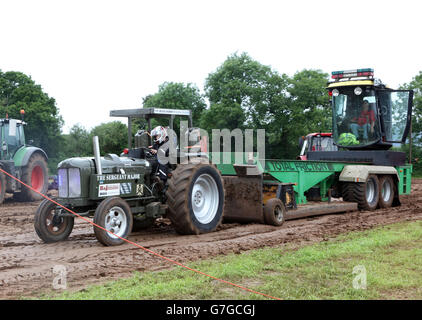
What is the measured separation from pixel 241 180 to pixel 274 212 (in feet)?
3.09

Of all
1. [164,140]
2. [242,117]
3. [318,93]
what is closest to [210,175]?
[164,140]

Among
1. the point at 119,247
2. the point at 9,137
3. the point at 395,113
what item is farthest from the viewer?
the point at 9,137

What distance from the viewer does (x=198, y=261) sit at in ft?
21.3

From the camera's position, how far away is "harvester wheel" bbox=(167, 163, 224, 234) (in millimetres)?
8297

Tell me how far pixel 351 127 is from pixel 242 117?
69.8 feet

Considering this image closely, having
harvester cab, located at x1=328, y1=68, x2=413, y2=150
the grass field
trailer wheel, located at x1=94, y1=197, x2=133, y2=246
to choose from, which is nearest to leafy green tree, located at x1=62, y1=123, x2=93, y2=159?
harvester cab, located at x1=328, y1=68, x2=413, y2=150

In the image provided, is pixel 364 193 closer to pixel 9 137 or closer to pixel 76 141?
pixel 9 137

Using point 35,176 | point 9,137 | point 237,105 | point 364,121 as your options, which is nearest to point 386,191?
point 364,121

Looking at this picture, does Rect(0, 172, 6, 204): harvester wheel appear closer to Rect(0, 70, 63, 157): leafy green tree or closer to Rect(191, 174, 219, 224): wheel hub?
Rect(191, 174, 219, 224): wheel hub

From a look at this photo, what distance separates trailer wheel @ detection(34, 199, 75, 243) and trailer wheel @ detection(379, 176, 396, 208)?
9184 millimetres

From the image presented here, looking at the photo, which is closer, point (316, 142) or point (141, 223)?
point (141, 223)

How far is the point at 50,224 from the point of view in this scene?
790cm

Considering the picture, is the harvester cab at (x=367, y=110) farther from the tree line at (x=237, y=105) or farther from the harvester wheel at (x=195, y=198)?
the tree line at (x=237, y=105)
